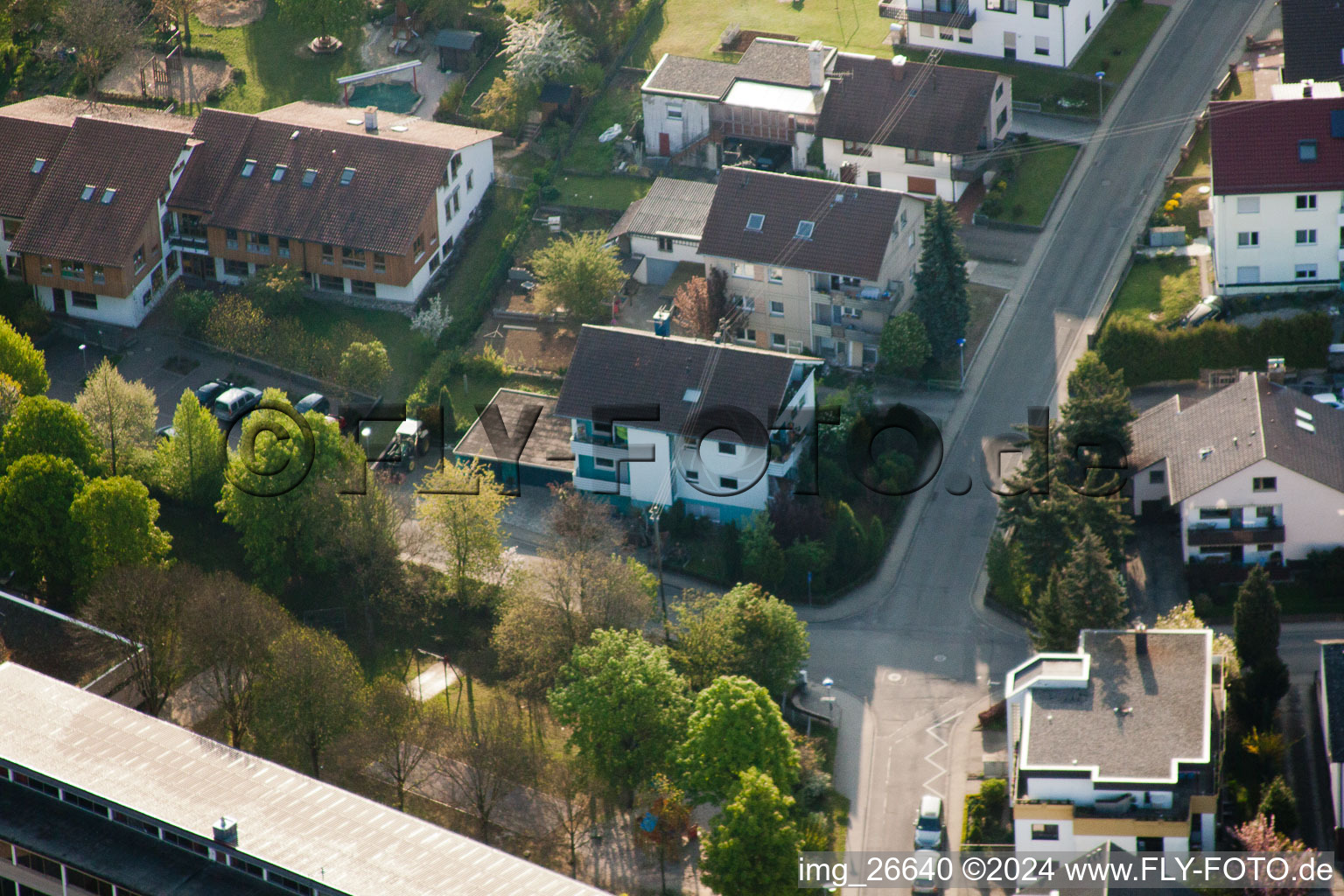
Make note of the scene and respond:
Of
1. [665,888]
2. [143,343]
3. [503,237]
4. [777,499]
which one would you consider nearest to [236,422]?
[143,343]

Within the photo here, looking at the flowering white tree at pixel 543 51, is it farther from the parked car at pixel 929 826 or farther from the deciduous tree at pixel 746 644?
the parked car at pixel 929 826

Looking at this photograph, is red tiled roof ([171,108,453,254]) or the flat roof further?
red tiled roof ([171,108,453,254])

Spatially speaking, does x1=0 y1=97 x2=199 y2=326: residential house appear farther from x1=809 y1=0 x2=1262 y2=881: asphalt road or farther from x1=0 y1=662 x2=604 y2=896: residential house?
x1=809 y1=0 x2=1262 y2=881: asphalt road

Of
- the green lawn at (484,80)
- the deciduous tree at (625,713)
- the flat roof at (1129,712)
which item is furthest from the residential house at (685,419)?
the green lawn at (484,80)

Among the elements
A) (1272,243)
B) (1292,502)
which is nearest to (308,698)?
(1292,502)

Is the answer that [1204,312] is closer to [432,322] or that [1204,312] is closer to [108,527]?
[432,322]

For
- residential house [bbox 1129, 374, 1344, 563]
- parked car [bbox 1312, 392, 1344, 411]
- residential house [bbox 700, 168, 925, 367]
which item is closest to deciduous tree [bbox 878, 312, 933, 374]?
residential house [bbox 700, 168, 925, 367]
